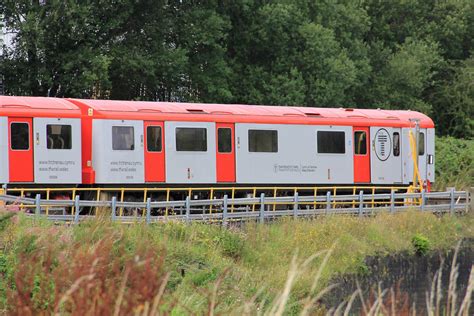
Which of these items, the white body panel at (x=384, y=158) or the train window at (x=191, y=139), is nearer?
the train window at (x=191, y=139)

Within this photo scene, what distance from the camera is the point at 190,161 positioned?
28.7 m

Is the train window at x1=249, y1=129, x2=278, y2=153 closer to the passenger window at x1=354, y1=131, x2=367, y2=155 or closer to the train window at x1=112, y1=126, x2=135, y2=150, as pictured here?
the passenger window at x1=354, y1=131, x2=367, y2=155

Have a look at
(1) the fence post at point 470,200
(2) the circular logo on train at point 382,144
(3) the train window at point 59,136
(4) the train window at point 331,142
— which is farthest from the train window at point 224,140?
(1) the fence post at point 470,200

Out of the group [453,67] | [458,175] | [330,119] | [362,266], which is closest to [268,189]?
[330,119]

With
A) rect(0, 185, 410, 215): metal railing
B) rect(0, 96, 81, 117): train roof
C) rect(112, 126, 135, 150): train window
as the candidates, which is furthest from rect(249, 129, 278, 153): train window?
rect(0, 96, 81, 117): train roof

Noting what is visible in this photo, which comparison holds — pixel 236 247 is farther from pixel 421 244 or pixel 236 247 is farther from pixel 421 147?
pixel 421 147

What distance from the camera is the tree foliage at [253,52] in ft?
125

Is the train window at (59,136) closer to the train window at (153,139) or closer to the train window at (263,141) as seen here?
the train window at (153,139)

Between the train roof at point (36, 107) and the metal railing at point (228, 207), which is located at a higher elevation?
the train roof at point (36, 107)

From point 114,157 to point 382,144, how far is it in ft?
32.4

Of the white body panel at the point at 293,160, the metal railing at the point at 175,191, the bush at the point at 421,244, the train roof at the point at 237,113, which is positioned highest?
the train roof at the point at 237,113

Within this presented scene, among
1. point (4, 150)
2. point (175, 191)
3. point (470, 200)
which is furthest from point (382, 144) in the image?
point (4, 150)

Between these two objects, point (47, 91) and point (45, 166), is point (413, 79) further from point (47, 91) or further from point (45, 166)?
point (45, 166)

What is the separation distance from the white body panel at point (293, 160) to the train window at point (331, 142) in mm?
134
